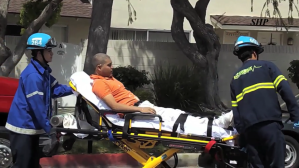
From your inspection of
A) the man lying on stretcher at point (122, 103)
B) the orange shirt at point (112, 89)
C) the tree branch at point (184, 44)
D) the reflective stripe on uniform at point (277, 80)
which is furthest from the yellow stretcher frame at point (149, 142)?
the tree branch at point (184, 44)

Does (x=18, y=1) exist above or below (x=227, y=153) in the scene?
above

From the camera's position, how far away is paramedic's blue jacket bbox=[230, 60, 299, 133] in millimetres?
4191

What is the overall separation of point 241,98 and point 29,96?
7.05 ft

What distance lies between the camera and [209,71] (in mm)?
11711

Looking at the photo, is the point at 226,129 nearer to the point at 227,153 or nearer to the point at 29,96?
the point at 227,153

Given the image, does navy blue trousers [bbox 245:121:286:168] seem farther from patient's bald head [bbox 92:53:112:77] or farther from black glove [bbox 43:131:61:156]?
black glove [bbox 43:131:61:156]

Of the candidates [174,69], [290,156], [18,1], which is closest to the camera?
[290,156]

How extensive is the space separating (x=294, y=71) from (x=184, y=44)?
3.98 metres

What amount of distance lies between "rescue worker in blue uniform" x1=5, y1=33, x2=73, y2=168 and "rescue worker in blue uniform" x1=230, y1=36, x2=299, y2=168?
2018mm

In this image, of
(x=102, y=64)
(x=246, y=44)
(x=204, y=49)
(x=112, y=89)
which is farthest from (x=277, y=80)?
(x=204, y=49)

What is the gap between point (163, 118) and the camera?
4.93m

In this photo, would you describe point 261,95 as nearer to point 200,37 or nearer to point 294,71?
point 200,37

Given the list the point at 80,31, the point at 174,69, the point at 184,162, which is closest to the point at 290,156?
the point at 184,162

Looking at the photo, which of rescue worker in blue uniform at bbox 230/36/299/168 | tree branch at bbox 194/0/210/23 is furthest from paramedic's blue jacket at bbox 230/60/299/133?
tree branch at bbox 194/0/210/23
